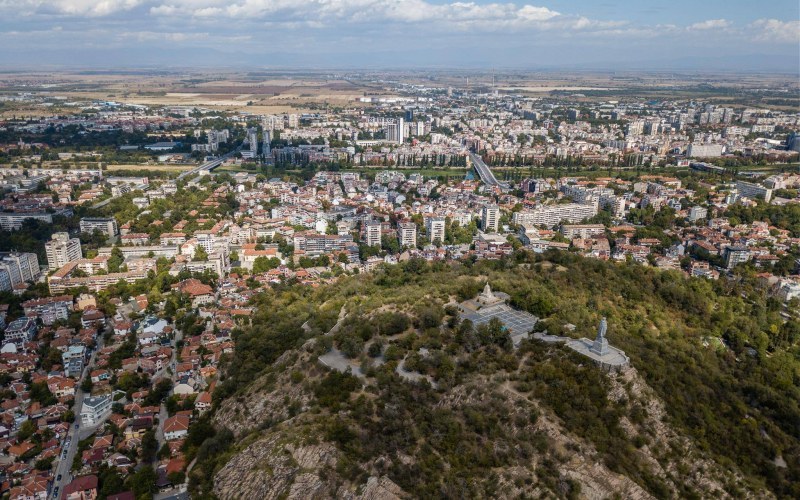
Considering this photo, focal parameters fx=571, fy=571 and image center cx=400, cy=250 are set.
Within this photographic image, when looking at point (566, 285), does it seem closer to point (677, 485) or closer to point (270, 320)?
point (677, 485)

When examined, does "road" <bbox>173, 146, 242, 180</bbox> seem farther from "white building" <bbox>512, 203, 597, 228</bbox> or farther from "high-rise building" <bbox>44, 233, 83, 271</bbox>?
"white building" <bbox>512, 203, 597, 228</bbox>

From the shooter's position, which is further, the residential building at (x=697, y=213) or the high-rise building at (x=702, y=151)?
the high-rise building at (x=702, y=151)

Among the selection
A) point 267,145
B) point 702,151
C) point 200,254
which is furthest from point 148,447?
point 702,151

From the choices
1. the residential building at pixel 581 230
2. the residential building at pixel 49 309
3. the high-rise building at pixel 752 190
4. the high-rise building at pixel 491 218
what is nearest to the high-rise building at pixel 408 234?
the high-rise building at pixel 491 218

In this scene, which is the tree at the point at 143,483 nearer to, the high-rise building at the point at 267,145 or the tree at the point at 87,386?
the tree at the point at 87,386

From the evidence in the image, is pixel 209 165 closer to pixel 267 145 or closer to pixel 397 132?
pixel 267 145
